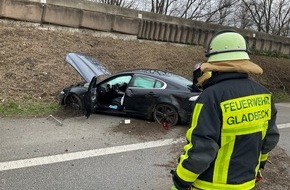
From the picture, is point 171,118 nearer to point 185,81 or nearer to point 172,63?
point 185,81

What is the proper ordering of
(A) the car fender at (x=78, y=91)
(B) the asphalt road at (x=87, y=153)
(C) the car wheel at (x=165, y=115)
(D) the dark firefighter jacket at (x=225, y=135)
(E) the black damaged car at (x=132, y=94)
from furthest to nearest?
1. (A) the car fender at (x=78, y=91)
2. (C) the car wheel at (x=165, y=115)
3. (E) the black damaged car at (x=132, y=94)
4. (B) the asphalt road at (x=87, y=153)
5. (D) the dark firefighter jacket at (x=225, y=135)

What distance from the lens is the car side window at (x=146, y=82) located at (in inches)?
335

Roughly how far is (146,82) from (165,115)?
897mm

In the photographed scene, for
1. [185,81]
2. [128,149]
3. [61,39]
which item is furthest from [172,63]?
[128,149]

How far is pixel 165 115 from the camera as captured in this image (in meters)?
8.43

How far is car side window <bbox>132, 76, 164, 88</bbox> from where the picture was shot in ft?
27.9

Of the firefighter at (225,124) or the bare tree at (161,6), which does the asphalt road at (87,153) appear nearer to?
the firefighter at (225,124)

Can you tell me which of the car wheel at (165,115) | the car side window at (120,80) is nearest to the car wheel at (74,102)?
the car side window at (120,80)

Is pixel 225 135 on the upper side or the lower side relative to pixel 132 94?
upper

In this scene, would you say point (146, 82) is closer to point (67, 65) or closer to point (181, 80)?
point (181, 80)

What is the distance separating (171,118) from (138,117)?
34.6 inches

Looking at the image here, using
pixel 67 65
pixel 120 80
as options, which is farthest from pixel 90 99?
pixel 67 65

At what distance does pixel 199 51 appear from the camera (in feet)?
60.7

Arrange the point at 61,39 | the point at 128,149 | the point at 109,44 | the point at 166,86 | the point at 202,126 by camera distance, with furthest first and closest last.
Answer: the point at 109,44 → the point at 61,39 → the point at 166,86 → the point at 128,149 → the point at 202,126
